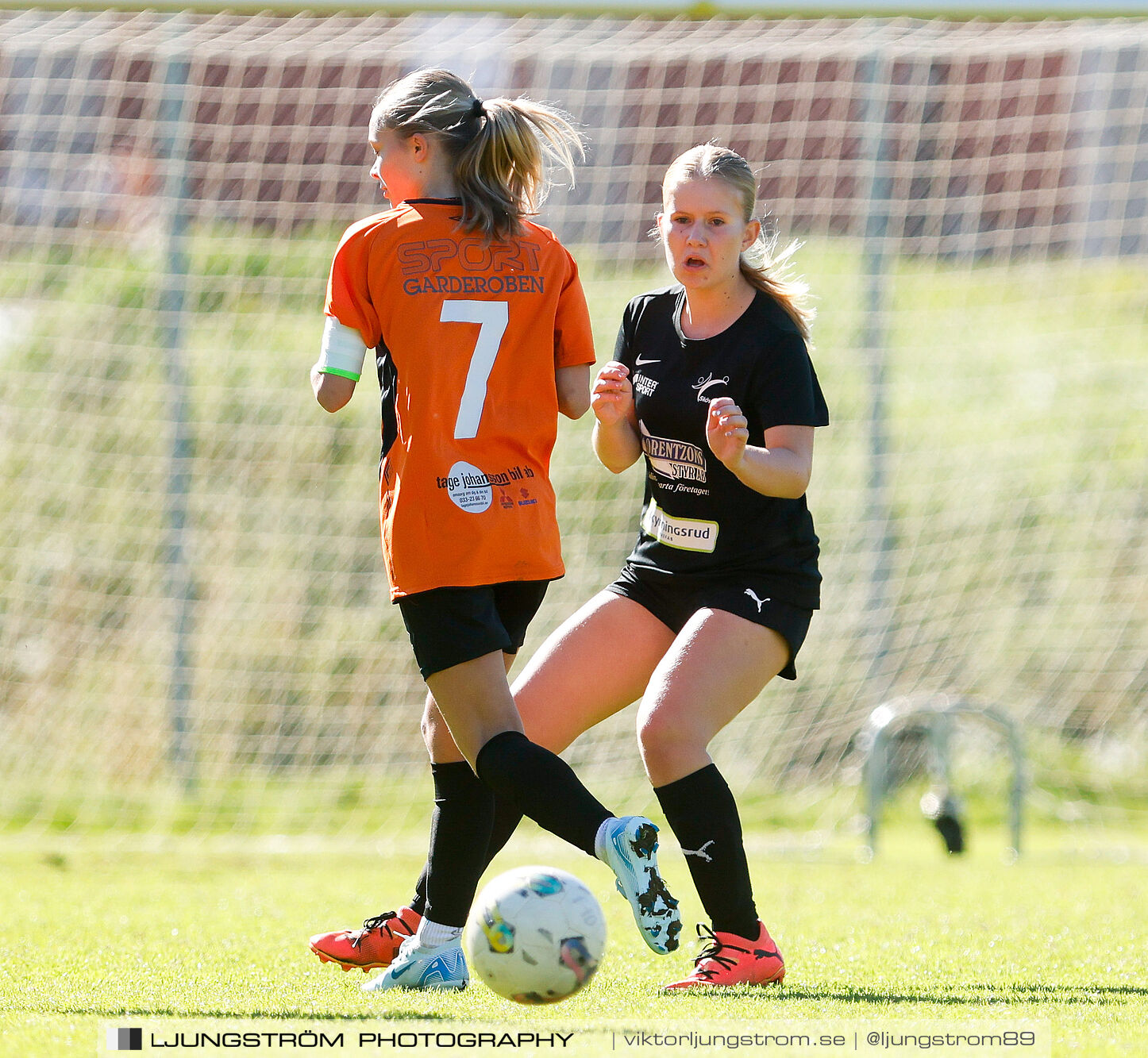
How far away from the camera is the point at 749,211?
126 inches

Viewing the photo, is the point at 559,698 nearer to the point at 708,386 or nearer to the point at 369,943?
the point at 369,943

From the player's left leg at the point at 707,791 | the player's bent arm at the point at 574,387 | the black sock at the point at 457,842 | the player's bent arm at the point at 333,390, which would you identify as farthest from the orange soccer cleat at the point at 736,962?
the player's bent arm at the point at 333,390

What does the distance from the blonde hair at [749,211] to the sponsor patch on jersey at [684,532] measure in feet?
1.57

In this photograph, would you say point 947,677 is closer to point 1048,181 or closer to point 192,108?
point 1048,181

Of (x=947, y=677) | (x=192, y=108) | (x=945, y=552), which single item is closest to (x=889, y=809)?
(x=947, y=677)

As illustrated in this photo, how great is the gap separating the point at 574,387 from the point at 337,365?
1.66ft

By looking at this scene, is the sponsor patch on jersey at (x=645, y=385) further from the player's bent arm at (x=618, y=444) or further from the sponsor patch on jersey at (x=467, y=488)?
the sponsor patch on jersey at (x=467, y=488)

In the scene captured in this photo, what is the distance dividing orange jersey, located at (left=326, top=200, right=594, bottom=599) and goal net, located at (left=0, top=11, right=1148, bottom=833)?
11.7ft

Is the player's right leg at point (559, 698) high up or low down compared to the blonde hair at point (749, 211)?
down

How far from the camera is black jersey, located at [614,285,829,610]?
120 inches

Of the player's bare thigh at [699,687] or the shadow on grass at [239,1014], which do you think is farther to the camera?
the player's bare thigh at [699,687]

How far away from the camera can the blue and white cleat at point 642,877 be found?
89.8 inches

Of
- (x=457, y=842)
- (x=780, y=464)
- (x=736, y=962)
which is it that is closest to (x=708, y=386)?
(x=780, y=464)

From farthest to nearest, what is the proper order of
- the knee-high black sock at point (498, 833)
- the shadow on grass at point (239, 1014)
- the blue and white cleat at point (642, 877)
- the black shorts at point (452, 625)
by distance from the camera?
the knee-high black sock at point (498, 833)
the black shorts at point (452, 625)
the shadow on grass at point (239, 1014)
the blue and white cleat at point (642, 877)
